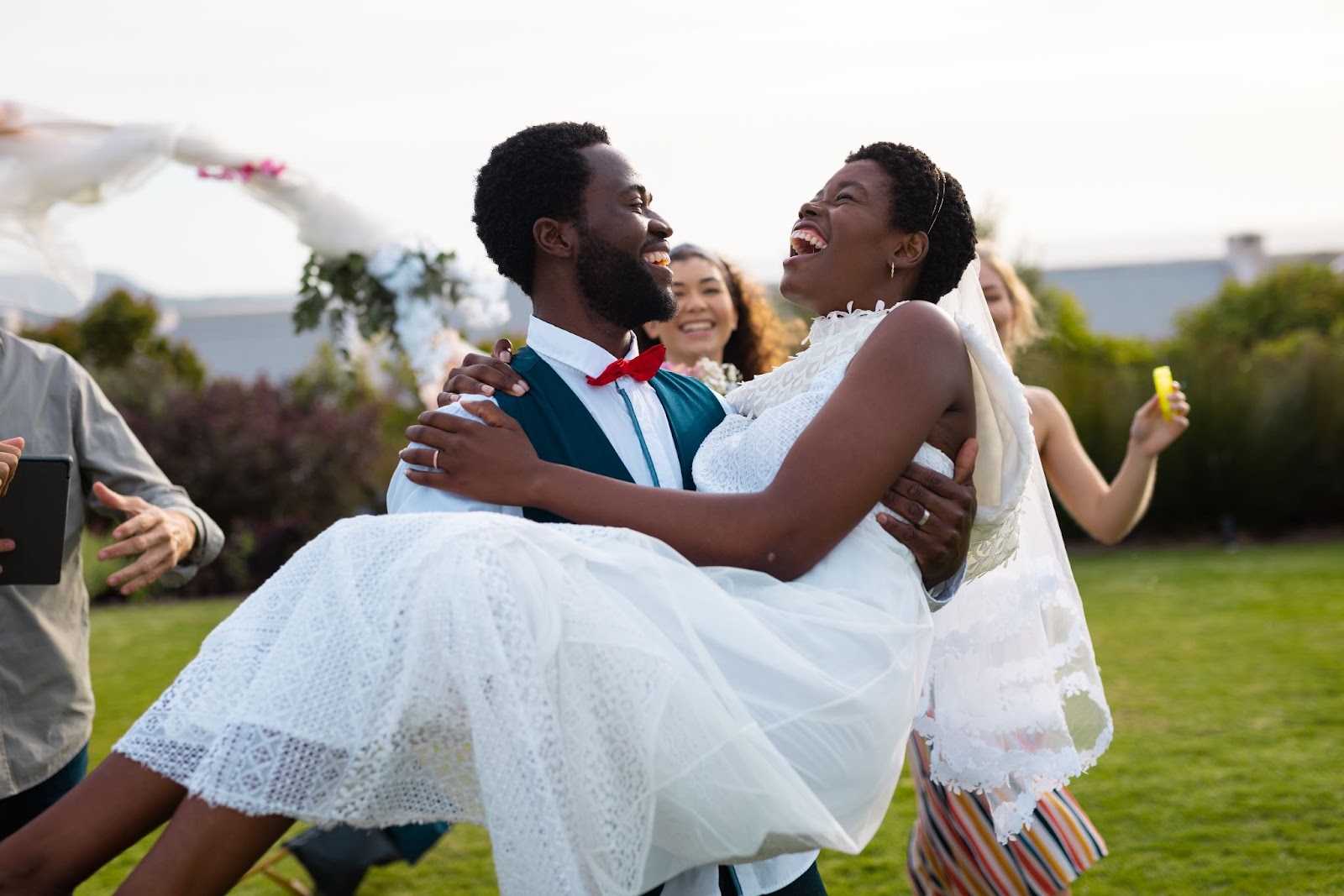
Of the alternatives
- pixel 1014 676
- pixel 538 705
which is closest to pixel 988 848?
pixel 1014 676

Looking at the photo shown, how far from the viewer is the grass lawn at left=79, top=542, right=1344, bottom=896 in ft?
18.5

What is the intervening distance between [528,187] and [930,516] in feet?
4.13

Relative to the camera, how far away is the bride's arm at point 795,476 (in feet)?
8.45

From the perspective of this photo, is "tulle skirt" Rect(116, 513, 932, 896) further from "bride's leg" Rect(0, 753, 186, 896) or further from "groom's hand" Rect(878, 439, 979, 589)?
"groom's hand" Rect(878, 439, 979, 589)

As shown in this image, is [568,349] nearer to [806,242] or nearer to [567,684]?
[806,242]

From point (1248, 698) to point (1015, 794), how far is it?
17.5 feet

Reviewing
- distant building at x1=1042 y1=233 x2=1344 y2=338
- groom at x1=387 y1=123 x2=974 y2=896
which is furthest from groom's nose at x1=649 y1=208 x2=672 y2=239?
distant building at x1=1042 y1=233 x2=1344 y2=338

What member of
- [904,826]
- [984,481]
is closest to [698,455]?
[984,481]

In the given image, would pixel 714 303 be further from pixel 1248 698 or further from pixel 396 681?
pixel 1248 698

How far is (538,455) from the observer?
9.59 ft

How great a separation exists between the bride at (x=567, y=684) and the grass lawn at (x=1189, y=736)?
135 inches

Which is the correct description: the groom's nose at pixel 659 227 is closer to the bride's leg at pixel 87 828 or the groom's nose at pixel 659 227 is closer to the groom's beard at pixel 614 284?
the groom's beard at pixel 614 284

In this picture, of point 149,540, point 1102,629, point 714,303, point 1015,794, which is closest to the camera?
point 149,540

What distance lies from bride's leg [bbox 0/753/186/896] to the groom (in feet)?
2.95
